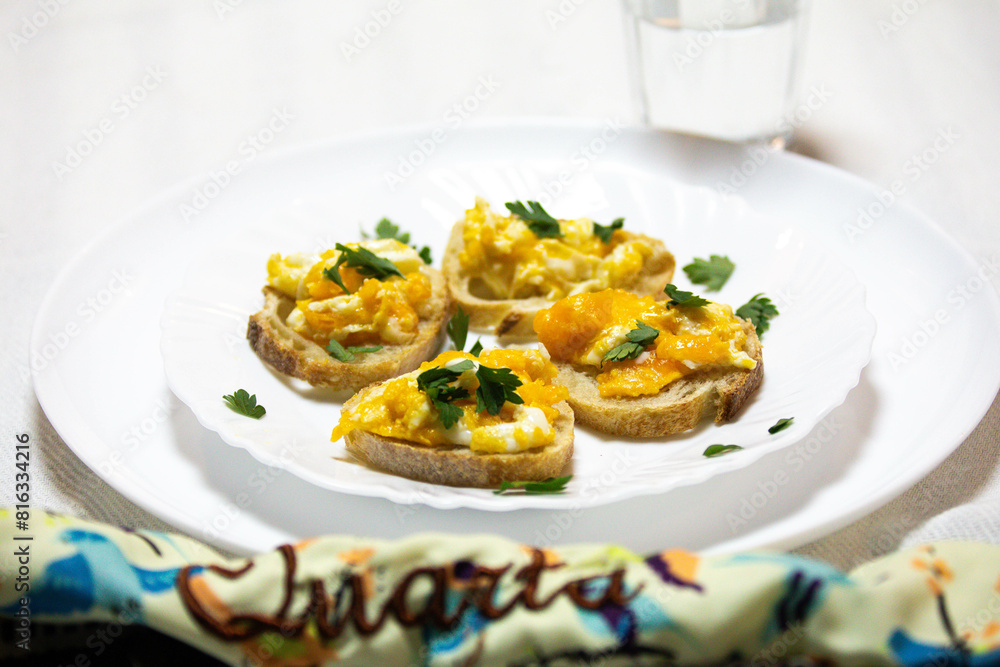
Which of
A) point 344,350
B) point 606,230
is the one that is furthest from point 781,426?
point 344,350

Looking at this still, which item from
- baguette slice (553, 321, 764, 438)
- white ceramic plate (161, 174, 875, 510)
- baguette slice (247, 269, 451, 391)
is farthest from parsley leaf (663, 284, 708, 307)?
baguette slice (247, 269, 451, 391)

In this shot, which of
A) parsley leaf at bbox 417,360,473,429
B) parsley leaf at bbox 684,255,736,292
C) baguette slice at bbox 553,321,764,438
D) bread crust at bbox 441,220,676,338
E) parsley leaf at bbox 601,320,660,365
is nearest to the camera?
parsley leaf at bbox 417,360,473,429

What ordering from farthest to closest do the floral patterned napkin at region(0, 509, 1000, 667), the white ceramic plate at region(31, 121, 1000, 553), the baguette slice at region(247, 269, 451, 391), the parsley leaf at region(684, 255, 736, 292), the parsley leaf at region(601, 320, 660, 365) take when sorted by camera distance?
1. the parsley leaf at region(684, 255, 736, 292)
2. the baguette slice at region(247, 269, 451, 391)
3. the parsley leaf at region(601, 320, 660, 365)
4. the white ceramic plate at region(31, 121, 1000, 553)
5. the floral patterned napkin at region(0, 509, 1000, 667)

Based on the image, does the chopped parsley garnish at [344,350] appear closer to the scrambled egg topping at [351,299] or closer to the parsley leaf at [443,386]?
the scrambled egg topping at [351,299]

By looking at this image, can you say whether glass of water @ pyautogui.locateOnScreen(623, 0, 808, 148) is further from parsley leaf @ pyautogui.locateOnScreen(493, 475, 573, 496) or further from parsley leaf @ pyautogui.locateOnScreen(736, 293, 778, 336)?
parsley leaf @ pyautogui.locateOnScreen(493, 475, 573, 496)

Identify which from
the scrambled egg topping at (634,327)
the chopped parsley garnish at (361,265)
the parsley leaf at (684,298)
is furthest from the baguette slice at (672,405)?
the chopped parsley garnish at (361,265)

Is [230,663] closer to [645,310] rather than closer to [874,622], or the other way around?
[874,622]
